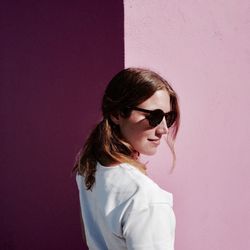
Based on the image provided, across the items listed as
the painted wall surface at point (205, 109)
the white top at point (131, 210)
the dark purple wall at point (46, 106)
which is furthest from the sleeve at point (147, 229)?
the dark purple wall at point (46, 106)

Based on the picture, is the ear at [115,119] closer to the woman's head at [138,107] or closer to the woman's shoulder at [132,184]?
the woman's head at [138,107]

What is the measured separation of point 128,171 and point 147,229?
20 centimetres

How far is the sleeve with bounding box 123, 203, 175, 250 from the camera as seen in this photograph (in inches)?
43.6

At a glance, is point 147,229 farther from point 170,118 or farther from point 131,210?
point 170,118

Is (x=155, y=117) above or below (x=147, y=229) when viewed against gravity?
above

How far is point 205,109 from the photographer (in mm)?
1989

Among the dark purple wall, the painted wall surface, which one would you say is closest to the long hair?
the painted wall surface

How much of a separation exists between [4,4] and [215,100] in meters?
1.41

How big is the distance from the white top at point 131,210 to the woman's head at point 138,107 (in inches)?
6.7

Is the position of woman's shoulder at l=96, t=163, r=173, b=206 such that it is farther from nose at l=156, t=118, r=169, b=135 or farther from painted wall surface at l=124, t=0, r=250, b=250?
painted wall surface at l=124, t=0, r=250, b=250

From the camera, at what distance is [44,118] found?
2.19 m

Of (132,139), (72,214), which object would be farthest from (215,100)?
(72,214)

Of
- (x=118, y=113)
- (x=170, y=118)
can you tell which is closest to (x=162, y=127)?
(x=170, y=118)

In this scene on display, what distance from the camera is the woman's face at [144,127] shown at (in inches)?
52.7
